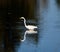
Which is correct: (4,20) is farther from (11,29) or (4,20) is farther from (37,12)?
(37,12)

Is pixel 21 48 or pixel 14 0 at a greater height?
pixel 14 0

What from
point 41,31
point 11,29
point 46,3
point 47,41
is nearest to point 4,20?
point 11,29

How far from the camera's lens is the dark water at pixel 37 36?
279 cm

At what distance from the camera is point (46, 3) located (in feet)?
15.6

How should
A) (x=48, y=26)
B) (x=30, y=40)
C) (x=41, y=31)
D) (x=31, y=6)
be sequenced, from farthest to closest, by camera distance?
(x=31, y=6), (x=48, y=26), (x=41, y=31), (x=30, y=40)

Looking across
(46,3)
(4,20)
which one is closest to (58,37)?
(4,20)

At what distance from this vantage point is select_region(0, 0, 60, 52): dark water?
2789 millimetres

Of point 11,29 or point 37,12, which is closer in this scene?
point 11,29

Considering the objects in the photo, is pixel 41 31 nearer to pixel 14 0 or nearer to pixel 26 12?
pixel 26 12

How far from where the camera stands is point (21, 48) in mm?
2783

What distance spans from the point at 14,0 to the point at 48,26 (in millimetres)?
1285

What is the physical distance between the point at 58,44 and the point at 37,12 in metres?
1.31

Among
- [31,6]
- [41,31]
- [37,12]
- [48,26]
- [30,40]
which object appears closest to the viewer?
[30,40]

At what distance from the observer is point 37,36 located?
3.12 m
